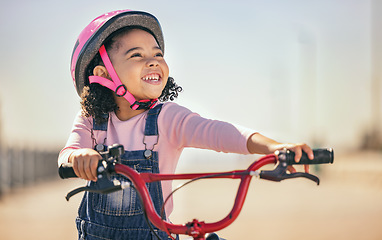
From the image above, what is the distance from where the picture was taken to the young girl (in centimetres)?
300

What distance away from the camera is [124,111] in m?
3.54

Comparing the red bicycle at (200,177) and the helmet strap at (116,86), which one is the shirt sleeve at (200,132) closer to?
the helmet strap at (116,86)

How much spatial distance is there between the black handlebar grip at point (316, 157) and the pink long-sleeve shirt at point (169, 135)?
16.9 inches

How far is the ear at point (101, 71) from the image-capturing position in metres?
3.66

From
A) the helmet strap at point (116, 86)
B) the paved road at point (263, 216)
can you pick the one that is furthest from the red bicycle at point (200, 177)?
the paved road at point (263, 216)

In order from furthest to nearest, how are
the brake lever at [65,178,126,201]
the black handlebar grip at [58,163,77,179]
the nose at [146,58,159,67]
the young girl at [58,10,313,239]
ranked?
1. the nose at [146,58,159,67]
2. the young girl at [58,10,313,239]
3. the black handlebar grip at [58,163,77,179]
4. the brake lever at [65,178,126,201]

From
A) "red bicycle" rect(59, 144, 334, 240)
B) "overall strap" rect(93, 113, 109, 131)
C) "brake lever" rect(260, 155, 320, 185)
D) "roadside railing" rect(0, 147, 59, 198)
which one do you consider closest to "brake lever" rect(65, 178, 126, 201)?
"red bicycle" rect(59, 144, 334, 240)

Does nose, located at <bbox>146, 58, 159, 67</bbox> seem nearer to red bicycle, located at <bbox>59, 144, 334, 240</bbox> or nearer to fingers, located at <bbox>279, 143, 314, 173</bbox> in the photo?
red bicycle, located at <bbox>59, 144, 334, 240</bbox>

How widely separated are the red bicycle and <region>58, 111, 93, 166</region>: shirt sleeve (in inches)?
28.8

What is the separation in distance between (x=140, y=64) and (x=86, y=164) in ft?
3.31

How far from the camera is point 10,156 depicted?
71.9 feet

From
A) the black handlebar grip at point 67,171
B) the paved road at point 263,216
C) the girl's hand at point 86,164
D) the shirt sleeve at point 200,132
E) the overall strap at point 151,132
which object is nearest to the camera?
the girl's hand at point 86,164

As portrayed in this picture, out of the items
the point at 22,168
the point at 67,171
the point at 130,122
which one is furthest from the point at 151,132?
the point at 22,168

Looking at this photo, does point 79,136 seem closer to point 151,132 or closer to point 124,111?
point 124,111
